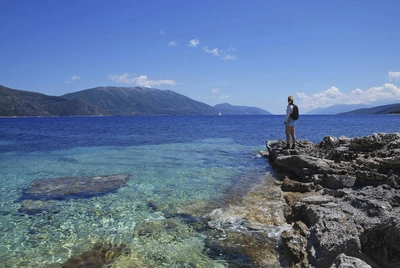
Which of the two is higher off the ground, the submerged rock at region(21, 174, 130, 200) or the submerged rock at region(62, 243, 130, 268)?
the submerged rock at region(21, 174, 130, 200)

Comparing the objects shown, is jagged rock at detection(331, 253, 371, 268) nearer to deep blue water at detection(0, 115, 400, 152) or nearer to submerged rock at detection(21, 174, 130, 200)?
submerged rock at detection(21, 174, 130, 200)

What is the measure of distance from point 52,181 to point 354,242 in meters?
15.0

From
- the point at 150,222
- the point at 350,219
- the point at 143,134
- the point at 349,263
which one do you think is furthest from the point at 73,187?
the point at 143,134

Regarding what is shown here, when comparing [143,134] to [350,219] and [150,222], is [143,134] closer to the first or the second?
[150,222]

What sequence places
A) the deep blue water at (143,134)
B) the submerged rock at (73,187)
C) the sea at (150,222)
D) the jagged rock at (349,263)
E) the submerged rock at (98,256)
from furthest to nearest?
the deep blue water at (143,134) < the submerged rock at (73,187) < the sea at (150,222) < the submerged rock at (98,256) < the jagged rock at (349,263)

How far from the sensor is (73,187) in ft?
45.4

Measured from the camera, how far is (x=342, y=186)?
11539 millimetres

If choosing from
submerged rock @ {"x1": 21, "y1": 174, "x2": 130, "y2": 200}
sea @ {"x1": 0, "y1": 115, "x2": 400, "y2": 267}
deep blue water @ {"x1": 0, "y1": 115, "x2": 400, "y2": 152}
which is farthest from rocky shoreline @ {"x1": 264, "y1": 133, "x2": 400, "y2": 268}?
→ deep blue water @ {"x1": 0, "y1": 115, "x2": 400, "y2": 152}

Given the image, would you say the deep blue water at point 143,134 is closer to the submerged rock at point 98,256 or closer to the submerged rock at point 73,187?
the submerged rock at point 73,187

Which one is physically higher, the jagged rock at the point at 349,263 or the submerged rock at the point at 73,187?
the jagged rock at the point at 349,263

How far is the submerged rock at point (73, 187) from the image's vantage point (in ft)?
40.7

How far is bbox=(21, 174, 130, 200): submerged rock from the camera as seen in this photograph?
489 inches

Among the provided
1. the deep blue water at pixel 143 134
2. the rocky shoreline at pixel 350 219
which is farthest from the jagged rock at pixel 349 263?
the deep blue water at pixel 143 134

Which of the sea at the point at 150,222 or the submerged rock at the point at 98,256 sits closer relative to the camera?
the submerged rock at the point at 98,256
